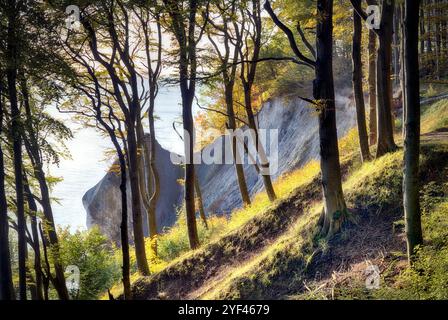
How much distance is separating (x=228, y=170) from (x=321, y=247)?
2775cm

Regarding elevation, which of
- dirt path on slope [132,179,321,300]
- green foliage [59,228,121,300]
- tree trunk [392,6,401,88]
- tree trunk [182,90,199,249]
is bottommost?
green foliage [59,228,121,300]

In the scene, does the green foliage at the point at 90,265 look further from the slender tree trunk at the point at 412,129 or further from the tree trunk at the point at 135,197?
the slender tree trunk at the point at 412,129

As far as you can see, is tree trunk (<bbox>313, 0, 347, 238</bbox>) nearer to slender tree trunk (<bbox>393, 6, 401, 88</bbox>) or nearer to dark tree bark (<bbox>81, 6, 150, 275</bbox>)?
dark tree bark (<bbox>81, 6, 150, 275</bbox>)

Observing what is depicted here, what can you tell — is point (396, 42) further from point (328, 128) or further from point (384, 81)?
point (328, 128)

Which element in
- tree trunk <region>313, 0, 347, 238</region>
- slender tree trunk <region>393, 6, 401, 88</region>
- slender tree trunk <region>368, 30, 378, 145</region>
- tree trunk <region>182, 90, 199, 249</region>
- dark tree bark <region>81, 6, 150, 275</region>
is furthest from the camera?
slender tree trunk <region>393, 6, 401, 88</region>

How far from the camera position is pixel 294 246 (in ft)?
28.9

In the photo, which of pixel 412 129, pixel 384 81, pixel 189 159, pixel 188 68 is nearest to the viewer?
pixel 412 129

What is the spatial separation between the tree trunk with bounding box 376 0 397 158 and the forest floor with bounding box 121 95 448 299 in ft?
1.82

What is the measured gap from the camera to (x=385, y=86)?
33.6 feet

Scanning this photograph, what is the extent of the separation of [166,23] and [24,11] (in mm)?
4183

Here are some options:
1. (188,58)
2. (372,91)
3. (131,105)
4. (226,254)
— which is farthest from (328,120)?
(131,105)

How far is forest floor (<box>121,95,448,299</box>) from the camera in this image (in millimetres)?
6785

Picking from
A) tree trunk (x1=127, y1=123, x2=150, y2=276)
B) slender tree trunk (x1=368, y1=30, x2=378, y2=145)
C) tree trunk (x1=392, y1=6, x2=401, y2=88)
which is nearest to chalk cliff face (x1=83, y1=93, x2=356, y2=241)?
tree trunk (x1=392, y1=6, x2=401, y2=88)
